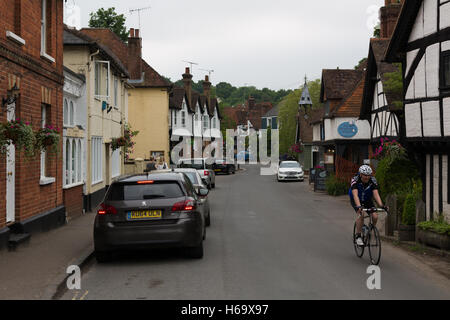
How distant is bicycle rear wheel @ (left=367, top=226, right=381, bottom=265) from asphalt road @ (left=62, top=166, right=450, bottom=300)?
153 mm

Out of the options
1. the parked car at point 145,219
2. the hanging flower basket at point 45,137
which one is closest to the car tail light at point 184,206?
the parked car at point 145,219

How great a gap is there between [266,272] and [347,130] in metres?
23.0

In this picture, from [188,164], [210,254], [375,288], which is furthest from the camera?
[188,164]

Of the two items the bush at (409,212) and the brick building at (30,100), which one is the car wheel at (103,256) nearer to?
the brick building at (30,100)

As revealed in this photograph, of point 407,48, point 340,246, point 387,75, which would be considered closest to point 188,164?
point 387,75

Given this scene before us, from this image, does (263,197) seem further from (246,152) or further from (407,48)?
(246,152)

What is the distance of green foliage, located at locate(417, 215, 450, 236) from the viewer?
10.8m

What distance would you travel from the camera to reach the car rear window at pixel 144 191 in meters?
9.60


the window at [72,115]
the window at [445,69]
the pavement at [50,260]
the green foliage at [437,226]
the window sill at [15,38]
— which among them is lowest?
the pavement at [50,260]

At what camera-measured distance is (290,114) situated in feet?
220

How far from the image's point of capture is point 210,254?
10.6 m

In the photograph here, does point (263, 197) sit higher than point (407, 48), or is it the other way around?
point (407, 48)

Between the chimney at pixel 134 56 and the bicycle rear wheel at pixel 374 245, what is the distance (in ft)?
121
